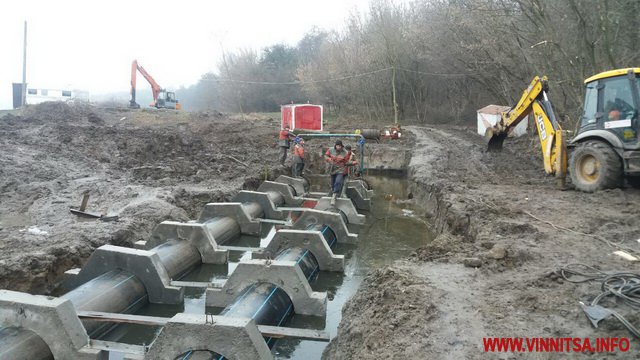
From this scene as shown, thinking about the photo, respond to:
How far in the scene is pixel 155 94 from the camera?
35156mm

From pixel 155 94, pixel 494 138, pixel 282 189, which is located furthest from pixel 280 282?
pixel 155 94

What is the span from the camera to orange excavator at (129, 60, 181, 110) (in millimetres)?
31648

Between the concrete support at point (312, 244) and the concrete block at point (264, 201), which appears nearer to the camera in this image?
the concrete support at point (312, 244)

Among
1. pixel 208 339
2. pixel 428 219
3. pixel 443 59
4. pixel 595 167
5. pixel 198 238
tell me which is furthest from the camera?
pixel 443 59

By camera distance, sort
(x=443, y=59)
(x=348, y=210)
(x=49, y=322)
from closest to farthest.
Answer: (x=49, y=322) < (x=348, y=210) < (x=443, y=59)

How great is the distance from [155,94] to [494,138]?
28.0m

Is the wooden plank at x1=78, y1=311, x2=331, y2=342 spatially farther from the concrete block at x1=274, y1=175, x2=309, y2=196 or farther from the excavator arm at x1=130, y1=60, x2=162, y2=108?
the excavator arm at x1=130, y1=60, x2=162, y2=108

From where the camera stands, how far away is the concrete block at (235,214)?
30.7ft

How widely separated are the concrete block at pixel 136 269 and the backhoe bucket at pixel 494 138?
12.0m

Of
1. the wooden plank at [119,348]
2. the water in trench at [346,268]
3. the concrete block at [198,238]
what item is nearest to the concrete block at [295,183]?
the water in trench at [346,268]

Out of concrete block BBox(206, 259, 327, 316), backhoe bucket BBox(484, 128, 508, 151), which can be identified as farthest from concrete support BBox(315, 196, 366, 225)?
backhoe bucket BBox(484, 128, 508, 151)

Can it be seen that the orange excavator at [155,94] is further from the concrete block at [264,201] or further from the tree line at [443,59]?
the concrete block at [264,201]

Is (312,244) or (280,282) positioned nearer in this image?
(280,282)

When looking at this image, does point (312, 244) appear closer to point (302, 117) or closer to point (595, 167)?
point (595, 167)
